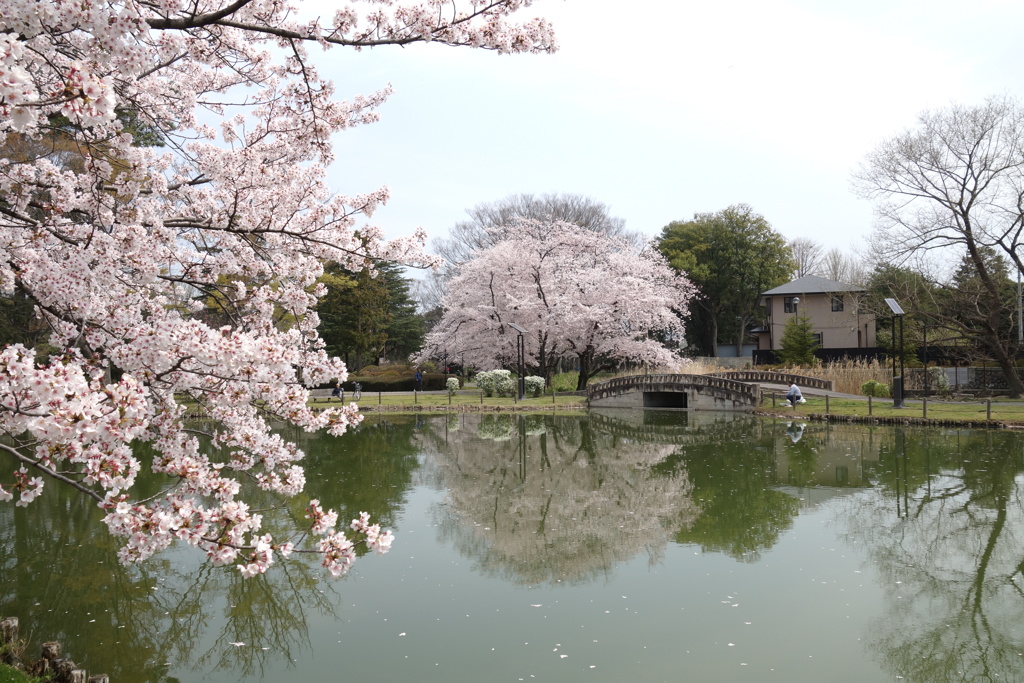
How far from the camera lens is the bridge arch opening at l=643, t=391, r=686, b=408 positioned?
31391mm

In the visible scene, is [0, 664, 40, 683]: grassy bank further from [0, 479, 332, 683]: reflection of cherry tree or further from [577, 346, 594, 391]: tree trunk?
[577, 346, 594, 391]: tree trunk

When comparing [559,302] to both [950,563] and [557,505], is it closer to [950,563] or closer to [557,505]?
[557,505]

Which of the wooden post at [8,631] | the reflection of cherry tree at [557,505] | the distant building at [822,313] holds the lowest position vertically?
the reflection of cherry tree at [557,505]

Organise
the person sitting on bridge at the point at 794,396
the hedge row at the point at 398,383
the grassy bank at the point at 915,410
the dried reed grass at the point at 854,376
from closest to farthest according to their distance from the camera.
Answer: the grassy bank at the point at 915,410
the person sitting on bridge at the point at 794,396
the dried reed grass at the point at 854,376
the hedge row at the point at 398,383

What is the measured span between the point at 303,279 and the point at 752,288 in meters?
45.9

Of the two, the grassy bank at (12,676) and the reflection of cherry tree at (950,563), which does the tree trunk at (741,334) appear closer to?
the reflection of cherry tree at (950,563)

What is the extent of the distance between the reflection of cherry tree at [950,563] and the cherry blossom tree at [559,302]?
19.4 m

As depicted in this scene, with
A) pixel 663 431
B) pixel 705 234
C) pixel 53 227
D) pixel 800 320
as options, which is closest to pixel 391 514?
pixel 53 227

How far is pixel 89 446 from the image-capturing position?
3801 mm

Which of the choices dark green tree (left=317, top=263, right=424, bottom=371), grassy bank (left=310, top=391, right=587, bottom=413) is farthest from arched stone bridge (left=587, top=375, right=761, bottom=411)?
dark green tree (left=317, top=263, right=424, bottom=371)

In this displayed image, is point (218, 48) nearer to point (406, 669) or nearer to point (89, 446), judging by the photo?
point (89, 446)

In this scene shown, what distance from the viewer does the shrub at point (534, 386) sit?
3284cm

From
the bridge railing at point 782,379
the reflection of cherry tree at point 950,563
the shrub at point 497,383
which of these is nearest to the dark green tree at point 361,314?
the shrub at point 497,383

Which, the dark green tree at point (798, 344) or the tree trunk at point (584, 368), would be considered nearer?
the tree trunk at point (584, 368)
